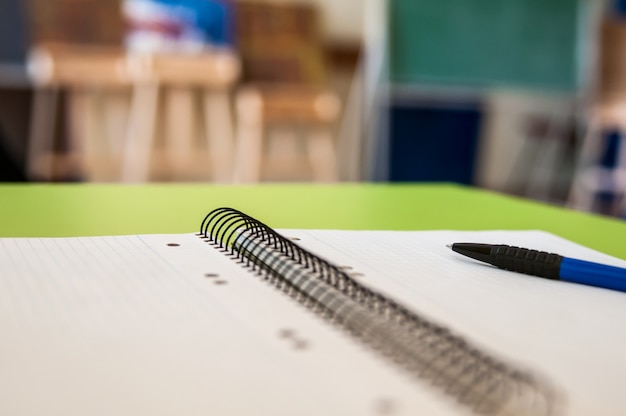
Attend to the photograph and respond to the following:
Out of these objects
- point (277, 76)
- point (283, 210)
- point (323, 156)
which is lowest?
point (323, 156)

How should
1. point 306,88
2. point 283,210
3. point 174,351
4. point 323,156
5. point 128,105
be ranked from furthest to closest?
1. point 323,156
2. point 128,105
3. point 306,88
4. point 283,210
5. point 174,351

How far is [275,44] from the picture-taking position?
485 centimetres

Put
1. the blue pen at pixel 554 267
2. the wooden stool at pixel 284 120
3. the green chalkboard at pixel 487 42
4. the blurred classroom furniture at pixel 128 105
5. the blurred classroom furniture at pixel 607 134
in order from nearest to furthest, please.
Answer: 1. the blue pen at pixel 554 267
2. the blurred classroom furniture at pixel 128 105
3. the wooden stool at pixel 284 120
4. the green chalkboard at pixel 487 42
5. the blurred classroom furniture at pixel 607 134

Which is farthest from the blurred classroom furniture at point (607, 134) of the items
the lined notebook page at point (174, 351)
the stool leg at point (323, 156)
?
the lined notebook page at point (174, 351)

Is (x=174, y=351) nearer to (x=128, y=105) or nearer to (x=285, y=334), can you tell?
(x=285, y=334)

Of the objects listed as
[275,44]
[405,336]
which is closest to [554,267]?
[405,336]

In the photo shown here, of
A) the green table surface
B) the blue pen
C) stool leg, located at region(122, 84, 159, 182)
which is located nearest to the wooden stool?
stool leg, located at region(122, 84, 159, 182)

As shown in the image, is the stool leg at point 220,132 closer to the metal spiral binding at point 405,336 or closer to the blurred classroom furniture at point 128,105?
the blurred classroom furniture at point 128,105

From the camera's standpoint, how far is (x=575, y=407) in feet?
1.25

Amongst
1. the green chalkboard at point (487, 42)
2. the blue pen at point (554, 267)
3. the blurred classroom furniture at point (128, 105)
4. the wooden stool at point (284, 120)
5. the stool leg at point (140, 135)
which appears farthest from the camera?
the green chalkboard at point (487, 42)

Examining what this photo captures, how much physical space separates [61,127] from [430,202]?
4.05m

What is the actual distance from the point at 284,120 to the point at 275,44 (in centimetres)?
49

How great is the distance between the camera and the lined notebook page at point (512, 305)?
1.40ft

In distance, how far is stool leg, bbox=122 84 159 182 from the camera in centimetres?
470
